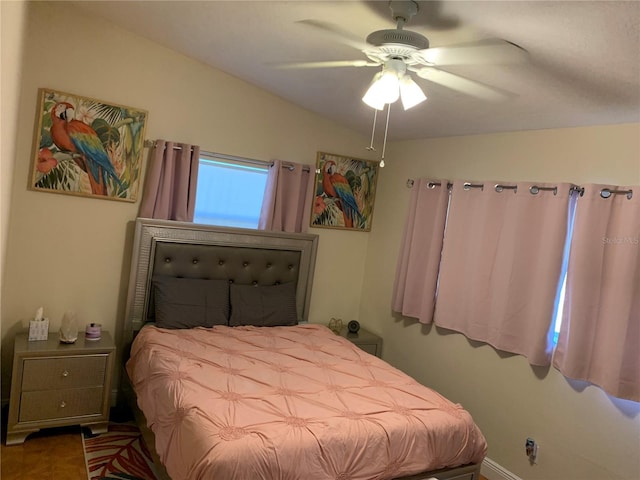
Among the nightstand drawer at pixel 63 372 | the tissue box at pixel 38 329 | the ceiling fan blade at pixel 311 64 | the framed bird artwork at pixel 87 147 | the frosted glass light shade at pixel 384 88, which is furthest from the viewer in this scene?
the framed bird artwork at pixel 87 147

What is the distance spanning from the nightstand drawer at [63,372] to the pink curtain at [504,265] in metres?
2.23

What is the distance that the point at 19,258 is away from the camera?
2941 mm

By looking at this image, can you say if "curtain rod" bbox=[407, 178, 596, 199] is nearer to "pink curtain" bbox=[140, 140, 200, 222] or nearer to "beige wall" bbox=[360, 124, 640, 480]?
"beige wall" bbox=[360, 124, 640, 480]

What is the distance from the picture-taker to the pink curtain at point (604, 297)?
7.65ft

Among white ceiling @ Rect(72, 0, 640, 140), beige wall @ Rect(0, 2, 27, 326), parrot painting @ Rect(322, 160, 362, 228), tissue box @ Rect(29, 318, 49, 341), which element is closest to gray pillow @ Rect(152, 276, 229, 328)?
tissue box @ Rect(29, 318, 49, 341)

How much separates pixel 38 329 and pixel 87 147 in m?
1.15

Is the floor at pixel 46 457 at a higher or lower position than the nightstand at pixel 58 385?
lower

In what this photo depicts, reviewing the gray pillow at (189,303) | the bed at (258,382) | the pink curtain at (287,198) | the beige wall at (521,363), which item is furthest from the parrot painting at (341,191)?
the gray pillow at (189,303)

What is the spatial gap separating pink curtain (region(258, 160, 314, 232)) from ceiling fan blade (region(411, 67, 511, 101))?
4.93ft

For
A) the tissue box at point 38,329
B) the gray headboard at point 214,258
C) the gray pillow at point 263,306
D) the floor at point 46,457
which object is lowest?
the floor at point 46,457

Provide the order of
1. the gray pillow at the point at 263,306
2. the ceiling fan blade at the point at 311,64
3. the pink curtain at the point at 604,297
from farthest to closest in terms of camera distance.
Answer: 1. the gray pillow at the point at 263,306
2. the ceiling fan blade at the point at 311,64
3. the pink curtain at the point at 604,297

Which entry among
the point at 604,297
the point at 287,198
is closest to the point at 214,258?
the point at 287,198

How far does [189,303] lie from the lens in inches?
127

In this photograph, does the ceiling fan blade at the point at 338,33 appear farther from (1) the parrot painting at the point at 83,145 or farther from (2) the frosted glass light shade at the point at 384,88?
(1) the parrot painting at the point at 83,145
